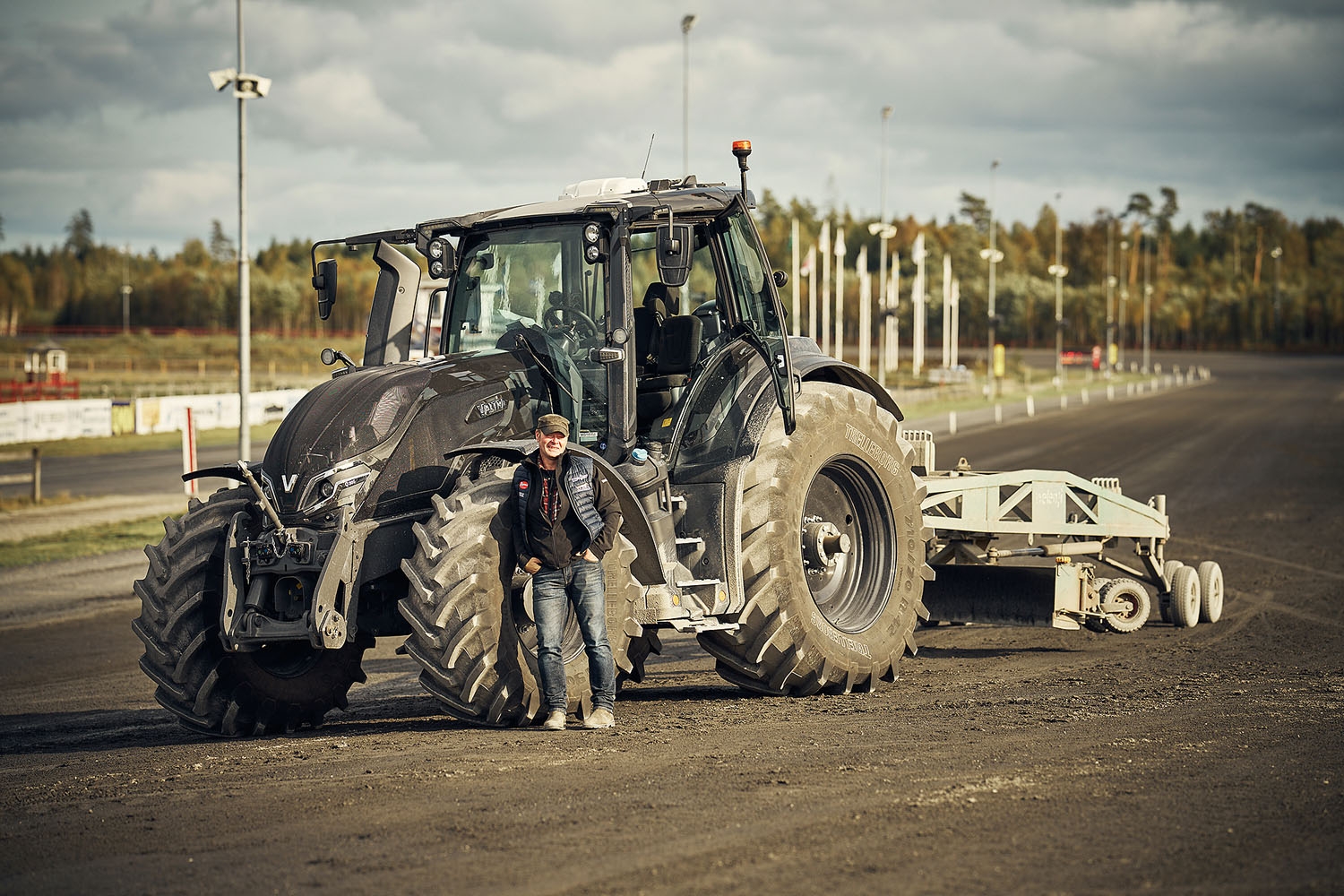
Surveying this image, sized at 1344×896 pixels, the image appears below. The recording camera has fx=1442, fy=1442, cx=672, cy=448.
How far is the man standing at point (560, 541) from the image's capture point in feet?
25.8

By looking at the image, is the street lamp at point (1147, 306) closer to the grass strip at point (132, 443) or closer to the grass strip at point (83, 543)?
the grass strip at point (132, 443)

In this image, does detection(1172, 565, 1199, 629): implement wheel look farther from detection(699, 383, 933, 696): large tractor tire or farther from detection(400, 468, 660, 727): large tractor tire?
detection(400, 468, 660, 727): large tractor tire

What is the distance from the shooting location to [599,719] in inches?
323

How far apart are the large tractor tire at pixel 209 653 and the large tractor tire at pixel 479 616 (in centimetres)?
115

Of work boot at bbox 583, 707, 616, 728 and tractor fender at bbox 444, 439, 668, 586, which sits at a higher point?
tractor fender at bbox 444, 439, 668, 586

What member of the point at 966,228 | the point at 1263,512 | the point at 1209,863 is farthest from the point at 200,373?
the point at 966,228

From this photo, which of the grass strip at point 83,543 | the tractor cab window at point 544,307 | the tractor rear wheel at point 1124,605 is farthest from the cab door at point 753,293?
the grass strip at point 83,543

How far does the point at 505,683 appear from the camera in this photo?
310 inches

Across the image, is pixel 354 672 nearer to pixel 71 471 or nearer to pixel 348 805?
pixel 348 805

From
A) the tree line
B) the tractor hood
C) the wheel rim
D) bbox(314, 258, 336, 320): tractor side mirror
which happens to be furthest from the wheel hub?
the tree line

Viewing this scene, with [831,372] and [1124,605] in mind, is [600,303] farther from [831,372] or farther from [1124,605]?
[1124,605]

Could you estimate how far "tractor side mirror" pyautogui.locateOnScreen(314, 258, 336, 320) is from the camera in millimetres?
9234

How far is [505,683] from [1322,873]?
4120mm

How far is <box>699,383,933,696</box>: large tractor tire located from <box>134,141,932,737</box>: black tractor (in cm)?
2
